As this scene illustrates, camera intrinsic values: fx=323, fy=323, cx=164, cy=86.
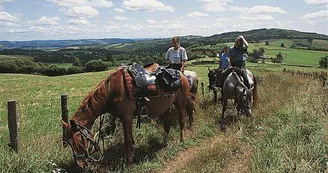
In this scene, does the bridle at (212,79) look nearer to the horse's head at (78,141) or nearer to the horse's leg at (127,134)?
the horse's leg at (127,134)

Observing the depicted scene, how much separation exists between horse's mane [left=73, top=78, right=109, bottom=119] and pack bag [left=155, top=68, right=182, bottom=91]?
1.38 metres

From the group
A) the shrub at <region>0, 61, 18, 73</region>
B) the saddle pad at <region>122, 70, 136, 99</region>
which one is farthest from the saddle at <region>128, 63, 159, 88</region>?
the shrub at <region>0, 61, 18, 73</region>

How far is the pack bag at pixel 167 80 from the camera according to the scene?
700cm

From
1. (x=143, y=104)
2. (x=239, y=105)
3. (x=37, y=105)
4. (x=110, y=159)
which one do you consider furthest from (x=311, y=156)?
(x=37, y=105)

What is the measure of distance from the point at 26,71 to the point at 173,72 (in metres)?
62.3

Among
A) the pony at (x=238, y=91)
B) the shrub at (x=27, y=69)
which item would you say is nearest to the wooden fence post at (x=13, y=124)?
the pony at (x=238, y=91)

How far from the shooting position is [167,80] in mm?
7098

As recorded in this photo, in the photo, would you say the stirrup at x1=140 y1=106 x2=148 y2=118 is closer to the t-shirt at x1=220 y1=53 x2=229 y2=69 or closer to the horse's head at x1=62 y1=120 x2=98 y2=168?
the horse's head at x1=62 y1=120 x2=98 y2=168

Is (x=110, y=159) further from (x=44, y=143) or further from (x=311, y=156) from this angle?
(x=311, y=156)

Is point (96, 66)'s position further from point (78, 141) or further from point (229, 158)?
point (78, 141)

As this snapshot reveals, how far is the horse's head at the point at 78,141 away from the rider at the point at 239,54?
5.84 metres

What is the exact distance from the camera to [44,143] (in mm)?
6270

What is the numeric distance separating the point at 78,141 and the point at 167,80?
2.54 m

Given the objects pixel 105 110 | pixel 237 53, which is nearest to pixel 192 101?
pixel 237 53
